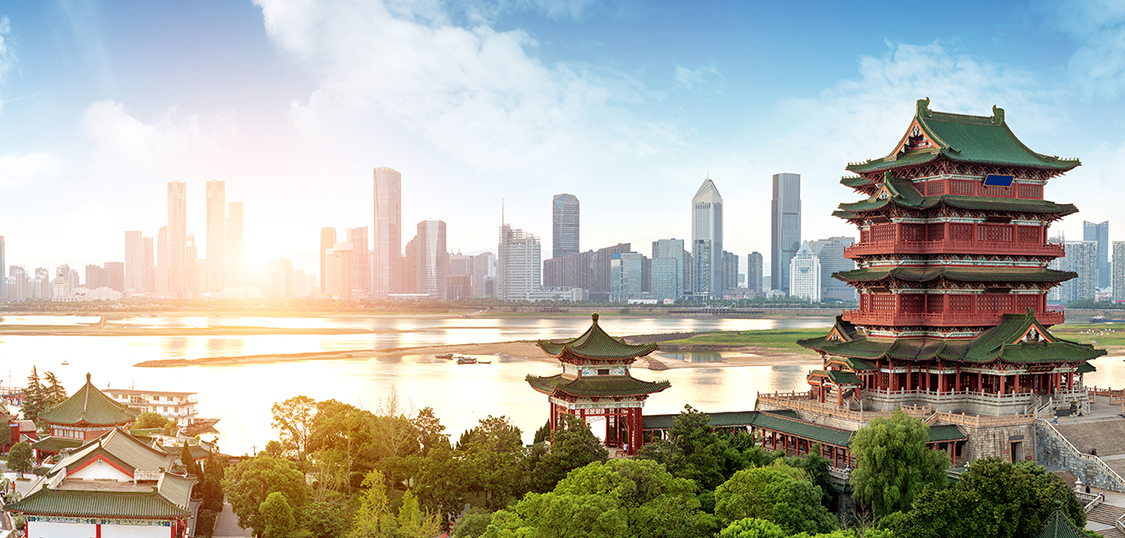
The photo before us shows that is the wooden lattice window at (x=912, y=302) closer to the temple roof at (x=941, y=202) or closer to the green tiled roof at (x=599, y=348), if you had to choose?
the temple roof at (x=941, y=202)

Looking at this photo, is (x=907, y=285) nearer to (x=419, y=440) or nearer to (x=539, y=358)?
(x=419, y=440)

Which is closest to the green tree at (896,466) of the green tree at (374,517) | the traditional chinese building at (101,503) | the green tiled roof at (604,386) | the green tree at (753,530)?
the green tiled roof at (604,386)

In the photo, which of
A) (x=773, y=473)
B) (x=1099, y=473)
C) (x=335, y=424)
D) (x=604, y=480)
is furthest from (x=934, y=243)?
(x=335, y=424)

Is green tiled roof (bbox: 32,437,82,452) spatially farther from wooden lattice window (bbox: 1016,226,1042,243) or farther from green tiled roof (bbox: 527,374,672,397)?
wooden lattice window (bbox: 1016,226,1042,243)

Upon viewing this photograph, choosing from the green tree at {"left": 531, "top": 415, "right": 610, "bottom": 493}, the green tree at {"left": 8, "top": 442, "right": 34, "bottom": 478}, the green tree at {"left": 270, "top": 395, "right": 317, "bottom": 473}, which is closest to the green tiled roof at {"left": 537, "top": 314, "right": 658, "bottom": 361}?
the green tree at {"left": 531, "top": 415, "right": 610, "bottom": 493}

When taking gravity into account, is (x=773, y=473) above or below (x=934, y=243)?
below

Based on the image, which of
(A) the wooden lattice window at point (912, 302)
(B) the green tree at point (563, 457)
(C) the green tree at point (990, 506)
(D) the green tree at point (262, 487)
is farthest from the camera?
(A) the wooden lattice window at point (912, 302)

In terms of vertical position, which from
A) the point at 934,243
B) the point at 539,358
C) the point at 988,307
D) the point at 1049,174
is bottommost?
the point at 539,358
